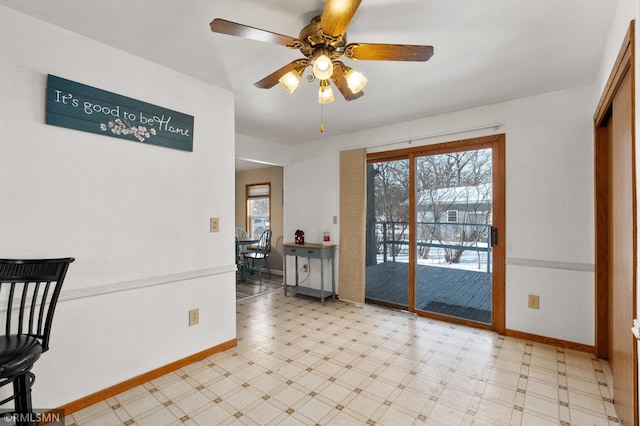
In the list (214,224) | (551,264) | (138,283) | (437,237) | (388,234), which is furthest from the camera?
(388,234)

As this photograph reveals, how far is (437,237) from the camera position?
3.50 m

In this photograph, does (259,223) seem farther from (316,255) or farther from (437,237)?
(437,237)

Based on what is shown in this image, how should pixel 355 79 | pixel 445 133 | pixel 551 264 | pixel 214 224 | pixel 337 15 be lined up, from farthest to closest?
pixel 445 133 → pixel 551 264 → pixel 214 224 → pixel 355 79 → pixel 337 15

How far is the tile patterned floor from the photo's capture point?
1796 millimetres

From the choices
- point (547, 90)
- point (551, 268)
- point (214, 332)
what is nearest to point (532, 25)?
point (547, 90)

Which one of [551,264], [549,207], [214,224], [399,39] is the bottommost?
[551,264]

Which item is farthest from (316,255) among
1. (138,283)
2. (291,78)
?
(291,78)

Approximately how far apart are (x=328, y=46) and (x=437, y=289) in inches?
120

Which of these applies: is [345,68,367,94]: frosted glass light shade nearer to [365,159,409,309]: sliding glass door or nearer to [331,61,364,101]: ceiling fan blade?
[331,61,364,101]: ceiling fan blade

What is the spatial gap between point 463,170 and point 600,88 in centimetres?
128

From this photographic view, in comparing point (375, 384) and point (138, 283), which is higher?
point (138, 283)

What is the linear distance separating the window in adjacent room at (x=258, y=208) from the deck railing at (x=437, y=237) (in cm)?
313

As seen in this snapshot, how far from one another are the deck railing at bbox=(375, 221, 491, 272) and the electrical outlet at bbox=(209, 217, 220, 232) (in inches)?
85.6

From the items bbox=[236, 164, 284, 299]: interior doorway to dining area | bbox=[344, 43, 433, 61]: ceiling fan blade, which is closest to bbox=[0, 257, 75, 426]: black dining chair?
bbox=[344, 43, 433, 61]: ceiling fan blade
